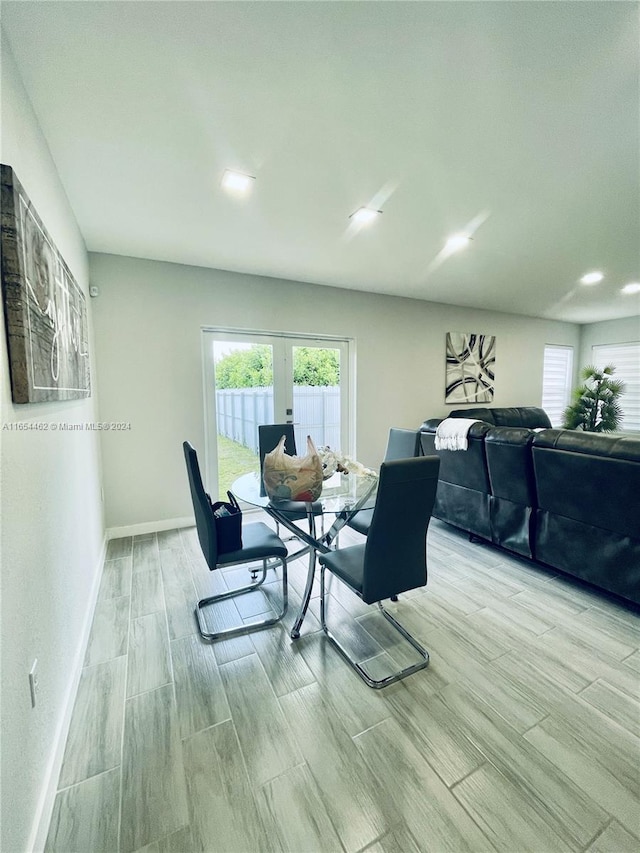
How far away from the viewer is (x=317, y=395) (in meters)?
4.20

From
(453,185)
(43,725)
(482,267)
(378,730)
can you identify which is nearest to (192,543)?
(43,725)

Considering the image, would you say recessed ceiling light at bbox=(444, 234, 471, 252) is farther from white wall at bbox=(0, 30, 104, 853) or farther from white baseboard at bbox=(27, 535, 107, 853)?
white baseboard at bbox=(27, 535, 107, 853)

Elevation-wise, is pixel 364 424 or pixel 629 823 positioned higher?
pixel 364 424

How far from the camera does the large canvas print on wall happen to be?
3.44 feet

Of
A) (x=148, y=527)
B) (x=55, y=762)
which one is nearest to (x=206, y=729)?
(x=55, y=762)

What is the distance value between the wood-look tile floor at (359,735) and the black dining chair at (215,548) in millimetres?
76

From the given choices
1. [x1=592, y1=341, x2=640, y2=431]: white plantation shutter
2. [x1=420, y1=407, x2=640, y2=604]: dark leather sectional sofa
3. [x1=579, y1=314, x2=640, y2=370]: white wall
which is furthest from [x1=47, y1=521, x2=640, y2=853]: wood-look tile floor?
[x1=579, y1=314, x2=640, y2=370]: white wall

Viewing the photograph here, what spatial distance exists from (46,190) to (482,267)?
352 cm

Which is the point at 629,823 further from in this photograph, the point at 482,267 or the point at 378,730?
the point at 482,267

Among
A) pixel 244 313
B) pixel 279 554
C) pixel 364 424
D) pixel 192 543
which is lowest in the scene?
pixel 192 543

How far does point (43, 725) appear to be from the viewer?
1184mm

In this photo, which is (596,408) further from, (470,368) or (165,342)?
(165,342)

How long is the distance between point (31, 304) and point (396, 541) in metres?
1.67

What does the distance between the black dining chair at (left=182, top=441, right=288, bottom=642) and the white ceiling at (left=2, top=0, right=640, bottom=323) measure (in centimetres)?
141
